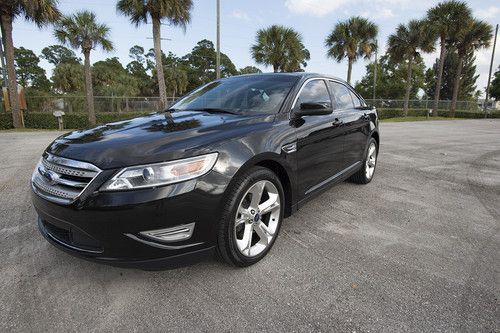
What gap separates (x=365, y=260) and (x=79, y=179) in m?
2.29

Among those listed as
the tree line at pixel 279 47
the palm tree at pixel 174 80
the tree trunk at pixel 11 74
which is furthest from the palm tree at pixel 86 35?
the palm tree at pixel 174 80

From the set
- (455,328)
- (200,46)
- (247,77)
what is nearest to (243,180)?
(455,328)

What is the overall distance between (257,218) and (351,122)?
2.25 metres

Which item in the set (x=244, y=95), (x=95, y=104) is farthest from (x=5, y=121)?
(x=244, y=95)

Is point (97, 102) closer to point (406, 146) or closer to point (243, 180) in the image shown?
point (406, 146)

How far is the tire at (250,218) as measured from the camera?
2312mm

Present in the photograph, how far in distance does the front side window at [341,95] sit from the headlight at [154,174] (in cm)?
260

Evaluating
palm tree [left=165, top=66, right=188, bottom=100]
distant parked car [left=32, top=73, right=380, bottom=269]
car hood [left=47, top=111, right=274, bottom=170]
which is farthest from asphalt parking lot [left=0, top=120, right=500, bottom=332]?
palm tree [left=165, top=66, right=188, bottom=100]

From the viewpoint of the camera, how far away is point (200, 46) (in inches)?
2682

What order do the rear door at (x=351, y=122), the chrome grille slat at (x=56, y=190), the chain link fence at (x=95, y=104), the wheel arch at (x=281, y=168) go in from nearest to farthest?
the chrome grille slat at (x=56, y=190) < the wheel arch at (x=281, y=168) < the rear door at (x=351, y=122) < the chain link fence at (x=95, y=104)

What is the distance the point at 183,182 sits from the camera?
206 cm

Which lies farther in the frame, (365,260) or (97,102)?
(97,102)

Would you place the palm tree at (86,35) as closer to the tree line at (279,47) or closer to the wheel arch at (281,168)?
the tree line at (279,47)

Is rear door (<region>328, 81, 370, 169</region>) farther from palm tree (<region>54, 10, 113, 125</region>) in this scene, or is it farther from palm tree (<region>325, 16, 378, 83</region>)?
palm tree (<region>325, 16, 378, 83</region>)
